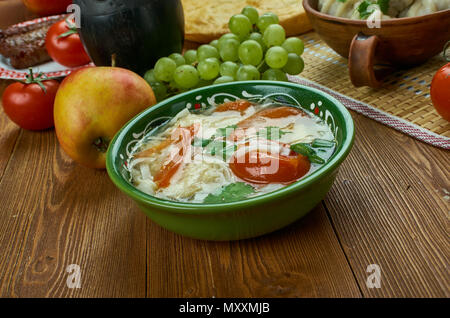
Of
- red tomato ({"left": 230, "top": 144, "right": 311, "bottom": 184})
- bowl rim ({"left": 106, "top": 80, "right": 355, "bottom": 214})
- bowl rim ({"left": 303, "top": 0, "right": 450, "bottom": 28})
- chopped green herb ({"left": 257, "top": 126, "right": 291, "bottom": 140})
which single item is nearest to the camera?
bowl rim ({"left": 106, "top": 80, "right": 355, "bottom": 214})

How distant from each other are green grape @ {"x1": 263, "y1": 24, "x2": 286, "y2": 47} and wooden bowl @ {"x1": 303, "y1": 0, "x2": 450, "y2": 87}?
0.48 feet

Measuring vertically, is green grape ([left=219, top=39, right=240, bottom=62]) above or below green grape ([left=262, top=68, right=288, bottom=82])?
above

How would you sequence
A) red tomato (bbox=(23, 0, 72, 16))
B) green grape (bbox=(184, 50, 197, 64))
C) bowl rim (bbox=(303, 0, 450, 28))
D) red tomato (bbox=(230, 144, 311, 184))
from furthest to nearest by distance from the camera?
1. red tomato (bbox=(23, 0, 72, 16))
2. green grape (bbox=(184, 50, 197, 64))
3. bowl rim (bbox=(303, 0, 450, 28))
4. red tomato (bbox=(230, 144, 311, 184))

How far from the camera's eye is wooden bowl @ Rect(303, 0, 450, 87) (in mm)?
1360

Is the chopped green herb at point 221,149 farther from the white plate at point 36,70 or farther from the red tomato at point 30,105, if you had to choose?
the white plate at point 36,70

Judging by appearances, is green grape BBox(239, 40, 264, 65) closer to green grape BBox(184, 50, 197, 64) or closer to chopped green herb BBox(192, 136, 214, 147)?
green grape BBox(184, 50, 197, 64)

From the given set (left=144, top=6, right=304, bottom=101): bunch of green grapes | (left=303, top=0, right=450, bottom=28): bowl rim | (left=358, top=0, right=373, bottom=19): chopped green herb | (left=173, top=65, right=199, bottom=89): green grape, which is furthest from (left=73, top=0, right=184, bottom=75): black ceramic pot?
(left=358, top=0, right=373, bottom=19): chopped green herb

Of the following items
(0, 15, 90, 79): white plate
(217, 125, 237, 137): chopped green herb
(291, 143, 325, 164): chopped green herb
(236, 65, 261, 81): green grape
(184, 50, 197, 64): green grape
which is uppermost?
(291, 143, 325, 164): chopped green herb

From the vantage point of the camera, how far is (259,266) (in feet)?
2.98

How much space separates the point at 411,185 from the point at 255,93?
0.45 meters

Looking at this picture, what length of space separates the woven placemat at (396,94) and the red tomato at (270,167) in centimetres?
46

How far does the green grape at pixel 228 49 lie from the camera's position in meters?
1.49

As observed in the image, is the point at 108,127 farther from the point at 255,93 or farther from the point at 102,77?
the point at 255,93

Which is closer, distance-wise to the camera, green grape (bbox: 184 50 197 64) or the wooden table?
Result: the wooden table
